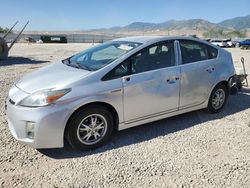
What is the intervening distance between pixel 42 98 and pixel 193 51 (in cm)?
283

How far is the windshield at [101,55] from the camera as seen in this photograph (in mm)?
3954

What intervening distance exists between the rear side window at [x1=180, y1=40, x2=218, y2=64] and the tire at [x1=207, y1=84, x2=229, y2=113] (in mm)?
654

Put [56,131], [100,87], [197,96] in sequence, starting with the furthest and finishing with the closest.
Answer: [197,96]
[100,87]
[56,131]

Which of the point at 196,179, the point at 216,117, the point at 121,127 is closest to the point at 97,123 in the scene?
the point at 121,127

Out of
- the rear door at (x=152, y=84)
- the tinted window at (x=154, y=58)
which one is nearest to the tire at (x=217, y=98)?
the rear door at (x=152, y=84)

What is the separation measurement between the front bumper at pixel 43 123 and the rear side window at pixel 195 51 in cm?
233

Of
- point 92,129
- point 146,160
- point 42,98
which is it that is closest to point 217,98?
point 146,160

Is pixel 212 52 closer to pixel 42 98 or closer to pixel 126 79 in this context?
pixel 126 79

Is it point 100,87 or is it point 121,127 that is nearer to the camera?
point 100,87

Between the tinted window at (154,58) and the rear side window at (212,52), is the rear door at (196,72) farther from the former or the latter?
the tinted window at (154,58)

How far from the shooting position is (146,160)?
136 inches

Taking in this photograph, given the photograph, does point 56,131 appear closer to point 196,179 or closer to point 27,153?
point 27,153

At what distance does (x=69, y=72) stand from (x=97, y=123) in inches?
33.8

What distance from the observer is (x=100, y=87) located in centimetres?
357
